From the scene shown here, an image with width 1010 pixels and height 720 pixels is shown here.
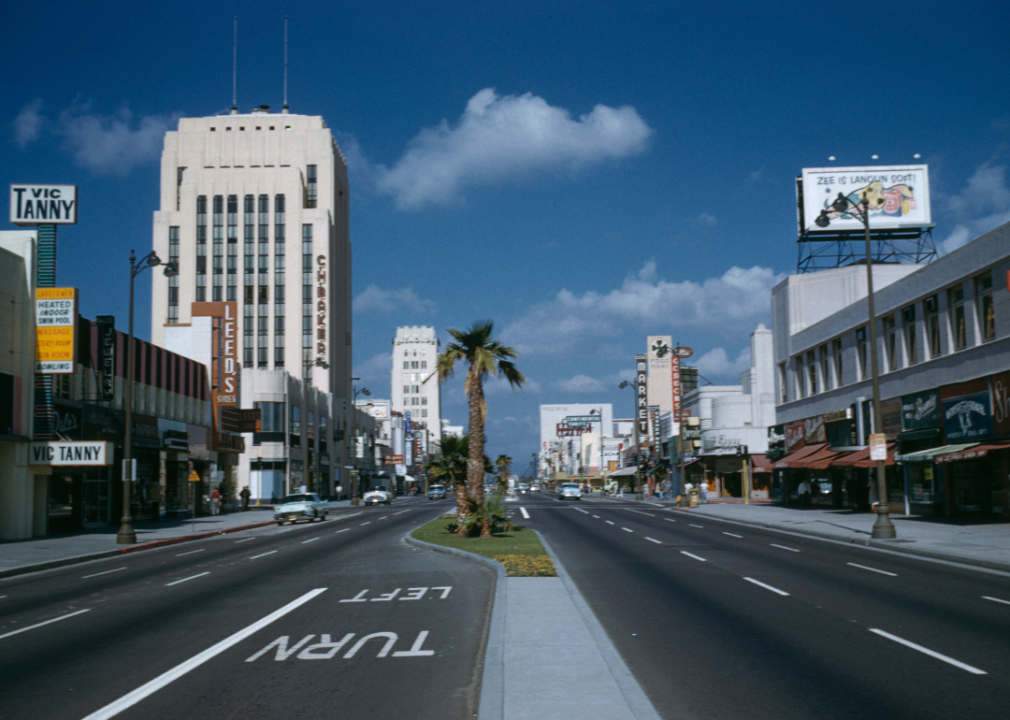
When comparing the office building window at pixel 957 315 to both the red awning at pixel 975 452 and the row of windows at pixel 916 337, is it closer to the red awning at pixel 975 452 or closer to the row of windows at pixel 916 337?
the row of windows at pixel 916 337

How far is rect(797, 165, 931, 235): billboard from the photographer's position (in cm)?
5209

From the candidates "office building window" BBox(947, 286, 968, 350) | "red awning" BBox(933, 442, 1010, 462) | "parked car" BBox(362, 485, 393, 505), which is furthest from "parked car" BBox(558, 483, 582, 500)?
"red awning" BBox(933, 442, 1010, 462)

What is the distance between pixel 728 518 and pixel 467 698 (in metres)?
35.6

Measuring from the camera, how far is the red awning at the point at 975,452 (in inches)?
1112

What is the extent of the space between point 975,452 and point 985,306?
603 cm

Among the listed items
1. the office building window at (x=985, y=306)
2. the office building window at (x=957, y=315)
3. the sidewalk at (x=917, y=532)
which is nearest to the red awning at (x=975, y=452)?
the sidewalk at (x=917, y=532)

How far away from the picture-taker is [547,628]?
10.6m

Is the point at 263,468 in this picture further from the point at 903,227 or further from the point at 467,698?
the point at 467,698

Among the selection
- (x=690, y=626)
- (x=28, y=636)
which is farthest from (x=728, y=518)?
(x=28, y=636)

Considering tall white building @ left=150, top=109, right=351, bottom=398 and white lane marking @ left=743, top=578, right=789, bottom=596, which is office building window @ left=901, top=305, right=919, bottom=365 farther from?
tall white building @ left=150, top=109, right=351, bottom=398

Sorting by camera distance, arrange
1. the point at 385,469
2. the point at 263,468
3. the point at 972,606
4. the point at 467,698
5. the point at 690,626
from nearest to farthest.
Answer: the point at 467,698 → the point at 690,626 → the point at 972,606 → the point at 263,468 → the point at 385,469

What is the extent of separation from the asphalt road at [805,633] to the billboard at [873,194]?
3535 centimetres

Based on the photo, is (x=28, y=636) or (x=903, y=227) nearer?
(x=28, y=636)

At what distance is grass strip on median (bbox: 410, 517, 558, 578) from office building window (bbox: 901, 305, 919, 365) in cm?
1910
